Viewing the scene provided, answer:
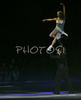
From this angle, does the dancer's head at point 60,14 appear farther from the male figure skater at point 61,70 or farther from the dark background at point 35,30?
the dark background at point 35,30

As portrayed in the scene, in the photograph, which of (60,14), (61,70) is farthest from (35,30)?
(61,70)

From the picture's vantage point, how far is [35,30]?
116 feet

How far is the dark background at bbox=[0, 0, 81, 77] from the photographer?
107 feet

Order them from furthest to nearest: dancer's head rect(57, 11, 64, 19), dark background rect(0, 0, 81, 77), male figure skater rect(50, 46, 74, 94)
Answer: dark background rect(0, 0, 81, 77), dancer's head rect(57, 11, 64, 19), male figure skater rect(50, 46, 74, 94)

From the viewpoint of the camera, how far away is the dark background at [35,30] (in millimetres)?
32719

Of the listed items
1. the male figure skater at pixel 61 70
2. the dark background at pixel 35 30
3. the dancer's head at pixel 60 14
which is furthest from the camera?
the dark background at pixel 35 30

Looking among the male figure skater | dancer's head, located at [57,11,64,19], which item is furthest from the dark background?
the male figure skater

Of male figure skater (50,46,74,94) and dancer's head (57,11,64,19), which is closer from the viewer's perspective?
male figure skater (50,46,74,94)

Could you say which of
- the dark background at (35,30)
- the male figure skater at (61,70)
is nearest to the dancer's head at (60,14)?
the male figure skater at (61,70)

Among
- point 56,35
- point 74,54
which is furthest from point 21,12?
point 56,35

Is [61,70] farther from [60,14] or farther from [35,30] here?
[35,30]

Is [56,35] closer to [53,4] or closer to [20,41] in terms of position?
[53,4]

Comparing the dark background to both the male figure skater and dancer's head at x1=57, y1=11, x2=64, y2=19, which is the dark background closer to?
dancer's head at x1=57, y1=11, x2=64, y2=19

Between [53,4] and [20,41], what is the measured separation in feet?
21.5
